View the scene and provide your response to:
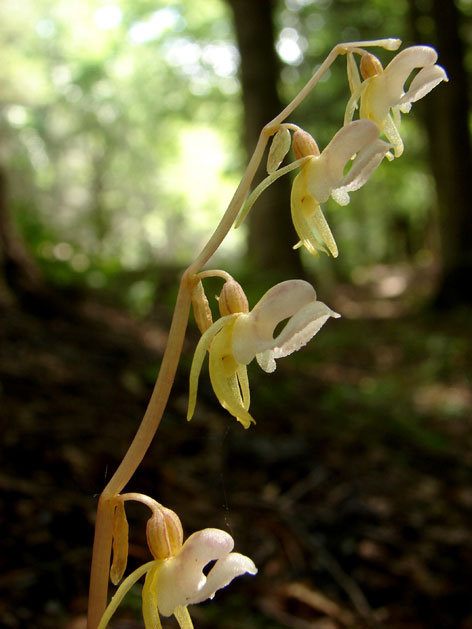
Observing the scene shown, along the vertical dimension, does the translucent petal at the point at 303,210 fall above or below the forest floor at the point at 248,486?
above

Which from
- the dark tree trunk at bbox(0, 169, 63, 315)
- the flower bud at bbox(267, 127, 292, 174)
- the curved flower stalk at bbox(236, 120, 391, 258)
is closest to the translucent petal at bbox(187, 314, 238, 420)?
the curved flower stalk at bbox(236, 120, 391, 258)

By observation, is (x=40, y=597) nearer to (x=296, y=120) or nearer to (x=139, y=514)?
(x=139, y=514)

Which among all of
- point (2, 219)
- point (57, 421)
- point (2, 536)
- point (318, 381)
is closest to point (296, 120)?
point (318, 381)

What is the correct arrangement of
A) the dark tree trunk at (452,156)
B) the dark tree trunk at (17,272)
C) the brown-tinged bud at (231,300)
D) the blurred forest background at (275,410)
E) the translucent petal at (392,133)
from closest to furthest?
the brown-tinged bud at (231,300) → the translucent petal at (392,133) → the blurred forest background at (275,410) → the dark tree trunk at (17,272) → the dark tree trunk at (452,156)

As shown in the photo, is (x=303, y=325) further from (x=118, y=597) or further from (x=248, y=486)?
(x=248, y=486)

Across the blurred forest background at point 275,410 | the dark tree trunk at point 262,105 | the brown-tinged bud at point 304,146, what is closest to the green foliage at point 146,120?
the blurred forest background at point 275,410

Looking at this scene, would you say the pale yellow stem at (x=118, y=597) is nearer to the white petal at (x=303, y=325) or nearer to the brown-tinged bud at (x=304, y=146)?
the white petal at (x=303, y=325)

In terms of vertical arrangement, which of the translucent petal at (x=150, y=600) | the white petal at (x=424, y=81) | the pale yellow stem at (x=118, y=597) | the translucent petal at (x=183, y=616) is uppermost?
the white petal at (x=424, y=81)
